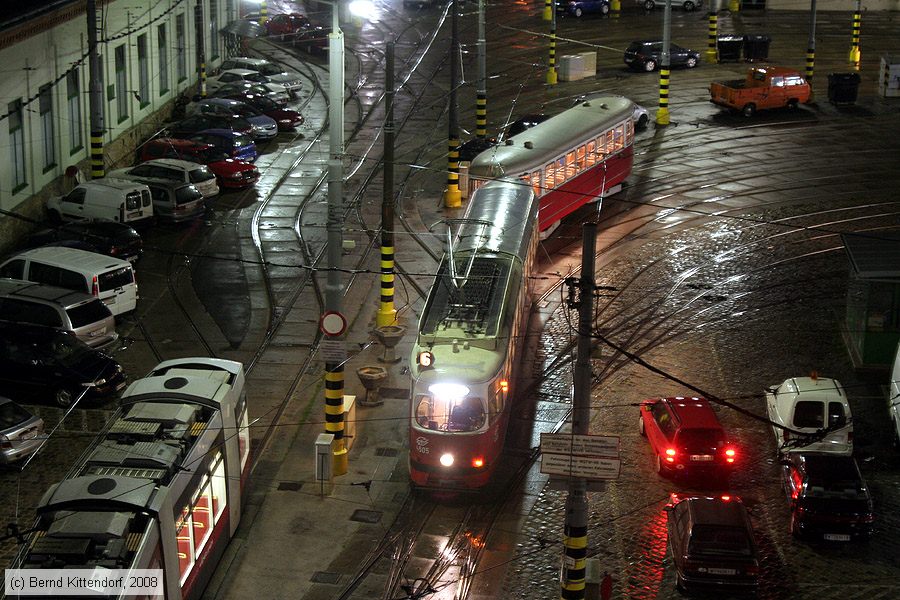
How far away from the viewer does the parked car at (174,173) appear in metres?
38.9

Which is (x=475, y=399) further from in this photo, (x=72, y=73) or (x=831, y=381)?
(x=72, y=73)

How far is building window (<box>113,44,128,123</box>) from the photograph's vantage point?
147 feet

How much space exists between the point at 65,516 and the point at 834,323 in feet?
65.4

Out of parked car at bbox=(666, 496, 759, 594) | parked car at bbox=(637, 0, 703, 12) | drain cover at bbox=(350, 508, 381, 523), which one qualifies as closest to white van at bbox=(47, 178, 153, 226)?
drain cover at bbox=(350, 508, 381, 523)

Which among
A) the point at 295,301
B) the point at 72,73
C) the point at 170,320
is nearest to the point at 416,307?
the point at 295,301

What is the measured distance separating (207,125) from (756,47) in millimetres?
25671

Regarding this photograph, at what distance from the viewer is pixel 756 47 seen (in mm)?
57781

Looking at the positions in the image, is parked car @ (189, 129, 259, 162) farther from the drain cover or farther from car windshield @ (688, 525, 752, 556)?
car windshield @ (688, 525, 752, 556)

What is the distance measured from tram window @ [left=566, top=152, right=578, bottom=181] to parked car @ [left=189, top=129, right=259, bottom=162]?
1246cm

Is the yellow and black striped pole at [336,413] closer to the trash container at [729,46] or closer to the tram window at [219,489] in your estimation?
the tram window at [219,489]

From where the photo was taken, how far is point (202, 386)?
826 inches

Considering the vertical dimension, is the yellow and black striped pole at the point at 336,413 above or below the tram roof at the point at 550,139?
below

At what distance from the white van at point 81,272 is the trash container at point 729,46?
34880mm

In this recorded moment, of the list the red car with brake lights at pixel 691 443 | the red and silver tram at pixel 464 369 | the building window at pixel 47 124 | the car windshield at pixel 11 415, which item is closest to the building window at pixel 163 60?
the building window at pixel 47 124
